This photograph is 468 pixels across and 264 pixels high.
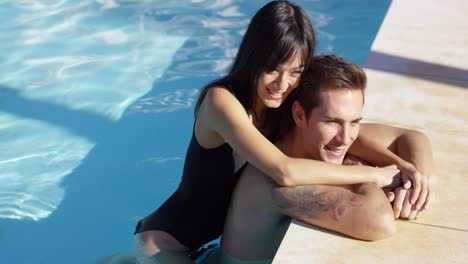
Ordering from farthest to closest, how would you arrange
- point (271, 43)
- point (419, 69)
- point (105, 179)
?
1. point (105, 179)
2. point (419, 69)
3. point (271, 43)

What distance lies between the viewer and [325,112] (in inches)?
115

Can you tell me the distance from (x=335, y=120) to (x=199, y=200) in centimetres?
80

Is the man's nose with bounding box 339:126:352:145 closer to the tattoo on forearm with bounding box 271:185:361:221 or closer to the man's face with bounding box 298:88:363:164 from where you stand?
the man's face with bounding box 298:88:363:164

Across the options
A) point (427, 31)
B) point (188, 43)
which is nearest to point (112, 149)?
point (188, 43)

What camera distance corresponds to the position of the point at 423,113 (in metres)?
3.95

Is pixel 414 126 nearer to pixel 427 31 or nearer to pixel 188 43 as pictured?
pixel 427 31

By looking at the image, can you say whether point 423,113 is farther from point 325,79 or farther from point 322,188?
point 322,188

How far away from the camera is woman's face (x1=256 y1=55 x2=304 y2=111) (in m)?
3.08

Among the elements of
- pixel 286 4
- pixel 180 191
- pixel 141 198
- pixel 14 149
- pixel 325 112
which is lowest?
pixel 141 198

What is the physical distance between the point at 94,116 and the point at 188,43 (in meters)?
1.61

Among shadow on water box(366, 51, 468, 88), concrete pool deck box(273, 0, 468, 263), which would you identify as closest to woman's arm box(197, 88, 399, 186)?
concrete pool deck box(273, 0, 468, 263)

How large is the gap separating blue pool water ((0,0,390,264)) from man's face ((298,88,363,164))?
219 cm

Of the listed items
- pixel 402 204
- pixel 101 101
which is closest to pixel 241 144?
pixel 402 204

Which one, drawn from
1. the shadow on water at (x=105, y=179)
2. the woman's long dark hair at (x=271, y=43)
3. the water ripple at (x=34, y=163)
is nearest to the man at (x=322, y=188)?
the woman's long dark hair at (x=271, y=43)
